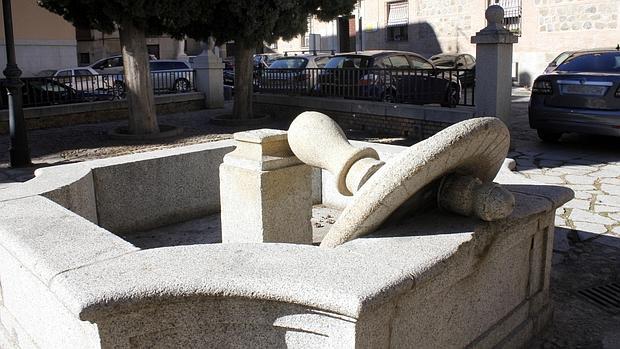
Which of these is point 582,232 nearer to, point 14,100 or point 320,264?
point 320,264

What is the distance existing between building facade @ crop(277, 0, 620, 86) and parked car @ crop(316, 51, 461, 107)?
944 centimetres

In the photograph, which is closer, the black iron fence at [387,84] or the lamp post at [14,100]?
the lamp post at [14,100]

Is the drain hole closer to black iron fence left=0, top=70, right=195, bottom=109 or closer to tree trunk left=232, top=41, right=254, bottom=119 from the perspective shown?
tree trunk left=232, top=41, right=254, bottom=119

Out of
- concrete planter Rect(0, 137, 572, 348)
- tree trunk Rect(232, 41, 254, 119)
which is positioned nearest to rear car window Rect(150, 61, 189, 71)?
tree trunk Rect(232, 41, 254, 119)

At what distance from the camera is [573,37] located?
65.7 feet

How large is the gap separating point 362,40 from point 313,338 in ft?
92.7

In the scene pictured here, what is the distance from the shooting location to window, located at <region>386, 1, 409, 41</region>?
27.0 meters

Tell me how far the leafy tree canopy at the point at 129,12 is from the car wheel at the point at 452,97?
4.92 m

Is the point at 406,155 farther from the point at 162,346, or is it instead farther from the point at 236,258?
the point at 162,346

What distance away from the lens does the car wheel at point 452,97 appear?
33.6 ft

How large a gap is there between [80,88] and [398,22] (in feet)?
56.5

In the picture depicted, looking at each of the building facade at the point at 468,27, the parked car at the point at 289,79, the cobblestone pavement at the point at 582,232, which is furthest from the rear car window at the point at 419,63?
the building facade at the point at 468,27

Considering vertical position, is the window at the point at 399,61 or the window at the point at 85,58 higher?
the window at the point at 85,58

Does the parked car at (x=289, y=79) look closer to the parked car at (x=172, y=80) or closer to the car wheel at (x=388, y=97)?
the car wheel at (x=388, y=97)
